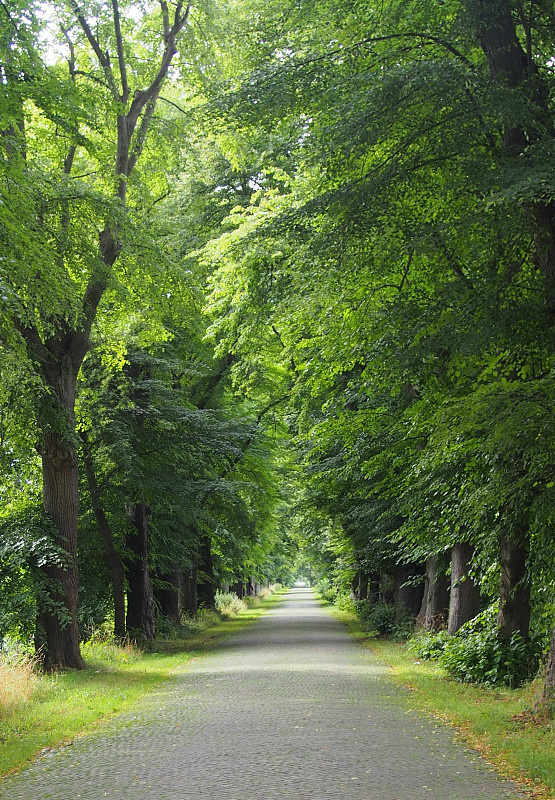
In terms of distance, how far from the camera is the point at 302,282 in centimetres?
1221

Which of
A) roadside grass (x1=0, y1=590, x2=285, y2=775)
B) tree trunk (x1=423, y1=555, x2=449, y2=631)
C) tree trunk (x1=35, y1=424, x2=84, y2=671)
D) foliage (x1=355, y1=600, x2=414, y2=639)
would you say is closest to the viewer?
roadside grass (x1=0, y1=590, x2=285, y2=775)

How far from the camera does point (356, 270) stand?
1186cm

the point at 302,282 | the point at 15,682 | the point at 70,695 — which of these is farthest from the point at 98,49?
the point at 70,695

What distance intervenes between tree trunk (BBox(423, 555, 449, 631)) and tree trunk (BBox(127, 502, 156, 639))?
722cm

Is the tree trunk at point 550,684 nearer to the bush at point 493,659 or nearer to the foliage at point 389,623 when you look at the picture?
the bush at point 493,659

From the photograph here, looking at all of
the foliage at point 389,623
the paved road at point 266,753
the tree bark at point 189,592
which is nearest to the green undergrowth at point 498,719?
the paved road at point 266,753

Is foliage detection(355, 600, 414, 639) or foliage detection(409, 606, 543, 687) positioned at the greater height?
foliage detection(409, 606, 543, 687)

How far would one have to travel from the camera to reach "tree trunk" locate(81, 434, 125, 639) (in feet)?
62.0

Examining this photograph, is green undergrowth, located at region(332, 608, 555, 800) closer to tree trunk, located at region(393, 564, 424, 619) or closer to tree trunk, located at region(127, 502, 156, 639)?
tree trunk, located at region(127, 502, 156, 639)

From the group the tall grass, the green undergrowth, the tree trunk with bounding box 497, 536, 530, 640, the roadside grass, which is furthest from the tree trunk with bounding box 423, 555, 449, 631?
the tall grass

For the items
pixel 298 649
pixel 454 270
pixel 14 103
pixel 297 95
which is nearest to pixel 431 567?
pixel 298 649

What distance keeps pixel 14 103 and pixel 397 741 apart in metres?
9.04

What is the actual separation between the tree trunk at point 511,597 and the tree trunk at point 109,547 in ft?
31.5

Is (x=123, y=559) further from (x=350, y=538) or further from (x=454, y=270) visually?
(x=454, y=270)
